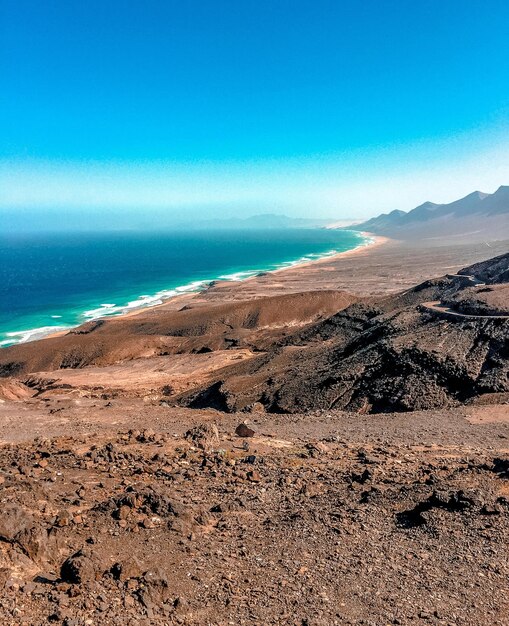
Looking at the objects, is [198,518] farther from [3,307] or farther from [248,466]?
[3,307]

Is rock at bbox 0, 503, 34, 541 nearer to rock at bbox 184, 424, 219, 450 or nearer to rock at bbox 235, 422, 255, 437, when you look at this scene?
rock at bbox 184, 424, 219, 450

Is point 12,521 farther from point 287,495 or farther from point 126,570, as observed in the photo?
Answer: point 287,495

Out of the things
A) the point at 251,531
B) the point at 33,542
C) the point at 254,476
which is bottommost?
the point at 251,531

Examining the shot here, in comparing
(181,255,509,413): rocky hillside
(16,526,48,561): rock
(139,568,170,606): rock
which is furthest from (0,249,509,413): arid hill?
(16,526,48,561): rock

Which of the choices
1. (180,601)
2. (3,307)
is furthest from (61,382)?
(3,307)

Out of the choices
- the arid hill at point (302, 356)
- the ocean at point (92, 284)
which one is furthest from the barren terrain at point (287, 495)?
the ocean at point (92, 284)

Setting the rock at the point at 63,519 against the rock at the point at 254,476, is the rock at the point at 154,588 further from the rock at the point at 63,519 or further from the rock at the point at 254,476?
the rock at the point at 254,476

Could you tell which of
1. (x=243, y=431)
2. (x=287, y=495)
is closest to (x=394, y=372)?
(x=243, y=431)

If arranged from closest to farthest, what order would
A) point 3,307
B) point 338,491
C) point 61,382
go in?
1. point 338,491
2. point 61,382
3. point 3,307
